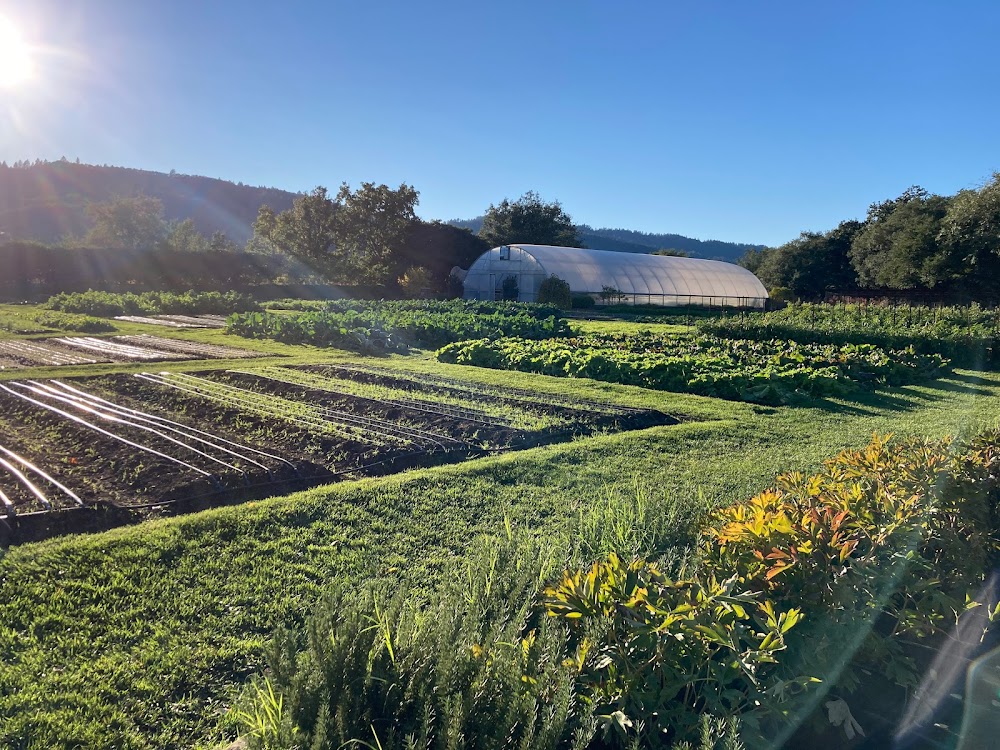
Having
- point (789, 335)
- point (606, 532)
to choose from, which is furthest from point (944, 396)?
point (606, 532)

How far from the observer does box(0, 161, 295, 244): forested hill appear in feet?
302

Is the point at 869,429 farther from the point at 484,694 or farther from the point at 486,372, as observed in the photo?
the point at 484,694

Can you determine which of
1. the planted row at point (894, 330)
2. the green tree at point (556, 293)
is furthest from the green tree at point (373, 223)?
the planted row at point (894, 330)

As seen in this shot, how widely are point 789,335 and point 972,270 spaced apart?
25.8 metres

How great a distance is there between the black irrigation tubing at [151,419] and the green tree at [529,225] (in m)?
47.9

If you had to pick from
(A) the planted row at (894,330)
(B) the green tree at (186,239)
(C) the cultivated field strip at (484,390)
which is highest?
(B) the green tree at (186,239)

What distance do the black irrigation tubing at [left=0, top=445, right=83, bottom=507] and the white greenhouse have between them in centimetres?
3024

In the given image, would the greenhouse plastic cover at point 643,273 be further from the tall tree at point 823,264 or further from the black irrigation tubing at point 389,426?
the black irrigation tubing at point 389,426

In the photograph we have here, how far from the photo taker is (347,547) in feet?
14.4

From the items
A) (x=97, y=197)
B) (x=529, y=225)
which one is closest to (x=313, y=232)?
(x=529, y=225)

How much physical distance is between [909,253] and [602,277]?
62.1 ft

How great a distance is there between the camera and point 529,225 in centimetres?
5722

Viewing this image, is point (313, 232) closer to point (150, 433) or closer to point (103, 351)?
point (103, 351)

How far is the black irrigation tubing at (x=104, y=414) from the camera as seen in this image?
612 centimetres
